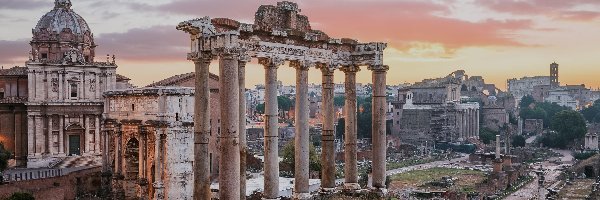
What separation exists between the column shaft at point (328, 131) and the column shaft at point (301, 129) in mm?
1072

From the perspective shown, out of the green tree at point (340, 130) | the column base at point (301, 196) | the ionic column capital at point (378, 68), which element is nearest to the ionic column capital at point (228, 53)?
the column base at point (301, 196)

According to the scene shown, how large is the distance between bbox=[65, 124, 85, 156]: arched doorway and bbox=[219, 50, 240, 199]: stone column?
23.0 m

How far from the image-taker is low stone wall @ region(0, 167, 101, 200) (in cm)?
2420

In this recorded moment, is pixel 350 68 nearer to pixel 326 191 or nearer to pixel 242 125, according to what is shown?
pixel 326 191

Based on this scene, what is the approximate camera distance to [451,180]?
4338 cm

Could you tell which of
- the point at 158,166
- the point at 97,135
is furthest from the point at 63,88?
the point at 158,166

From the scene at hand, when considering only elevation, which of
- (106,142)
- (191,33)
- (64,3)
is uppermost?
(64,3)

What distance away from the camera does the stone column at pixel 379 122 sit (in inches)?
666

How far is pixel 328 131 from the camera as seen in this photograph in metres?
16.7

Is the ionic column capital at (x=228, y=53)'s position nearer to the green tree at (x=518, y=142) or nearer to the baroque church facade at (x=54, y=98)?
the baroque church facade at (x=54, y=98)

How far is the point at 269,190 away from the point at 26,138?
22838 millimetres

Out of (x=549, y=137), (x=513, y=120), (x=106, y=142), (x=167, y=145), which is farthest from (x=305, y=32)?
(x=513, y=120)

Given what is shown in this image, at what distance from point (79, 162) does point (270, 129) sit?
72.1ft

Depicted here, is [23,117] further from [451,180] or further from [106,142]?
[451,180]
